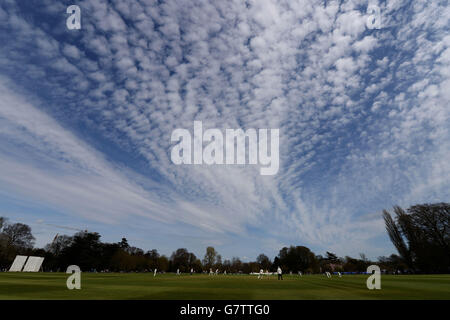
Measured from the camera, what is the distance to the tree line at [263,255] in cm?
7375

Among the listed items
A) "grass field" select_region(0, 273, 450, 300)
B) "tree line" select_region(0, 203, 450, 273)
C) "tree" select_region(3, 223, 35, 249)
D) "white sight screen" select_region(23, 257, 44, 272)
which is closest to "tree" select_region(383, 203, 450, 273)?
"tree line" select_region(0, 203, 450, 273)

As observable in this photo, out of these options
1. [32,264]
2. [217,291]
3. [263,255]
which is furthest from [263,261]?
[217,291]

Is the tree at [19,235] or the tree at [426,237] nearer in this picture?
the tree at [426,237]

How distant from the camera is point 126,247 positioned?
16312cm

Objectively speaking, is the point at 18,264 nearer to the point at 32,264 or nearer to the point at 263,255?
the point at 32,264

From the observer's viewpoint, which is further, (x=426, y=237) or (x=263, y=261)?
(x=263, y=261)

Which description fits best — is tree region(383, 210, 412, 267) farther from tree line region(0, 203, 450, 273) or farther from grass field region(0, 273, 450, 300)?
grass field region(0, 273, 450, 300)

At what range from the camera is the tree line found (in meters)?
73.8

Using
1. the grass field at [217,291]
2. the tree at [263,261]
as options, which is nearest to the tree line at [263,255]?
the tree at [263,261]

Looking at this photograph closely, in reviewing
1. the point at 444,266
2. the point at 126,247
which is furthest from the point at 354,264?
the point at 126,247

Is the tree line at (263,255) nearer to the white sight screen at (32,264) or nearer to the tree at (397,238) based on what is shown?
the tree at (397,238)

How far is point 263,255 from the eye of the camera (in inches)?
6614
